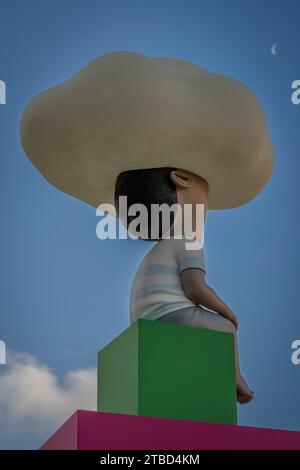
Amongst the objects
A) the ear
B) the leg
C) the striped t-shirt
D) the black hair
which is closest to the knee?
the leg

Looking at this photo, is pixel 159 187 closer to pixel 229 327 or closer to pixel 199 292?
pixel 199 292

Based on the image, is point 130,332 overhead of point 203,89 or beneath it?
Answer: beneath

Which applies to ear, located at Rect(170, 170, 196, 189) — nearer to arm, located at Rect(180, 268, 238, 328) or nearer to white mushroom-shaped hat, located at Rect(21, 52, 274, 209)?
white mushroom-shaped hat, located at Rect(21, 52, 274, 209)

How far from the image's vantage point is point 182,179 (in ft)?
18.8

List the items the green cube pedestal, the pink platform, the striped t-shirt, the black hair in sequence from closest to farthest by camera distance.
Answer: the pink platform < the green cube pedestal < the striped t-shirt < the black hair

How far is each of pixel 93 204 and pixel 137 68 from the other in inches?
42.1

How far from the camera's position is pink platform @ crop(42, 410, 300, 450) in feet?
13.8

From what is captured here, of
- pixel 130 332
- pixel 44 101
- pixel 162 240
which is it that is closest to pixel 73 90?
pixel 44 101

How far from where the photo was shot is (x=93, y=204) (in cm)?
623

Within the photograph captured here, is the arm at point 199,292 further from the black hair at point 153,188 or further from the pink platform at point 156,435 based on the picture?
the pink platform at point 156,435

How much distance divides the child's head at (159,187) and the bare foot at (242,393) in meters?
0.99

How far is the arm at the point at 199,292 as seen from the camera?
210 inches
